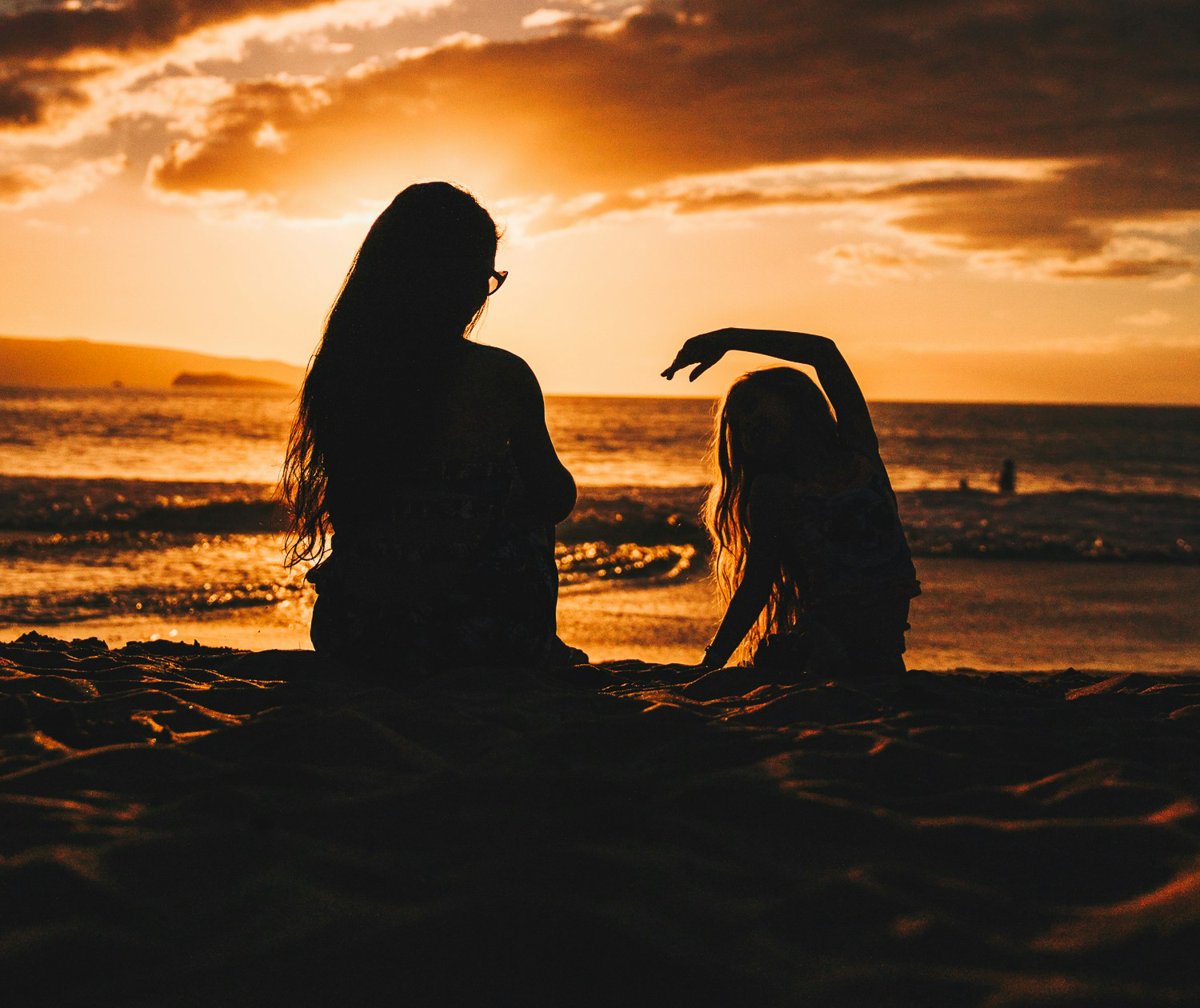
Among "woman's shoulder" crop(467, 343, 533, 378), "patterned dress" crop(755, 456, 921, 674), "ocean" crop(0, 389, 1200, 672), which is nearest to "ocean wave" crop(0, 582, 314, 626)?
"ocean" crop(0, 389, 1200, 672)

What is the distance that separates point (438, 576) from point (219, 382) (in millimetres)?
201824

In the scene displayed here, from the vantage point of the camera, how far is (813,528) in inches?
136

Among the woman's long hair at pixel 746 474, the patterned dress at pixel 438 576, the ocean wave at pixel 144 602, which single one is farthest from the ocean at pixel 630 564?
the patterned dress at pixel 438 576

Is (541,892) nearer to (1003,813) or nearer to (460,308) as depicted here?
(1003,813)

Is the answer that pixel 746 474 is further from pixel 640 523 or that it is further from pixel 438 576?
pixel 640 523

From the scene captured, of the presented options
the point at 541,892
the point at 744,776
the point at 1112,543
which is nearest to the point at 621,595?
the point at 744,776

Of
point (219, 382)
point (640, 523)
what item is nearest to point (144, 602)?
point (640, 523)

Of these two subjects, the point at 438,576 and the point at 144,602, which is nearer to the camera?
the point at 438,576

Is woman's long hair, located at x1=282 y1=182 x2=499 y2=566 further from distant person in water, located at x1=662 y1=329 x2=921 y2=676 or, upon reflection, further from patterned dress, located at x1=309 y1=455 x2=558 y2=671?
distant person in water, located at x1=662 y1=329 x2=921 y2=676

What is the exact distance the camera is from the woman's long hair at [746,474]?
3576 millimetres

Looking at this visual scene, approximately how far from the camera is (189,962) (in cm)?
144

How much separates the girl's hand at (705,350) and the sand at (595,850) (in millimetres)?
1388

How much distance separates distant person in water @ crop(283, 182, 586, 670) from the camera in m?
3.38

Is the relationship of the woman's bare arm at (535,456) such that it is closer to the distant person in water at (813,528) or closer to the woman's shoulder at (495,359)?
the woman's shoulder at (495,359)
